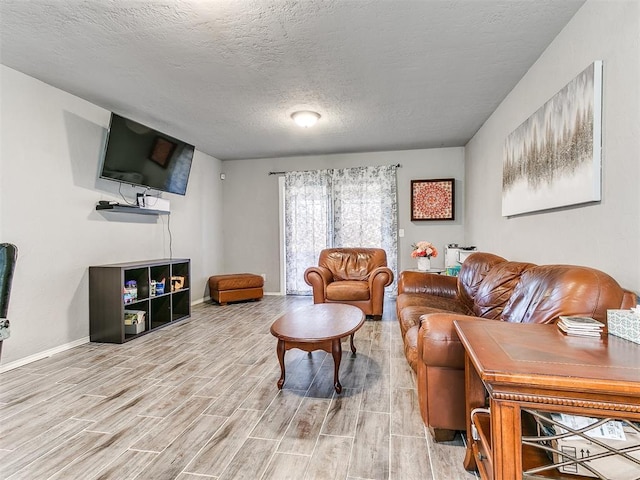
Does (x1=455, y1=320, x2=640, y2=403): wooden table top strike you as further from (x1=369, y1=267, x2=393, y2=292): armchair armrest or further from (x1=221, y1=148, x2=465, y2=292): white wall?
(x1=221, y1=148, x2=465, y2=292): white wall

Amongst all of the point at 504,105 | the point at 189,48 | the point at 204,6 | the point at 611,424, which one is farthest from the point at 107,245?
the point at 504,105

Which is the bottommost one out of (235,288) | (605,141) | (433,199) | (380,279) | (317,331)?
(235,288)

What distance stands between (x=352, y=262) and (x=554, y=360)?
3700 millimetres

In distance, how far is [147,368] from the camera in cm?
258

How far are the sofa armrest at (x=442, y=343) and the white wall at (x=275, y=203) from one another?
3.81m

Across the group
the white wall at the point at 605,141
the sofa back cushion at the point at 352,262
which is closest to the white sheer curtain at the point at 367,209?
the sofa back cushion at the point at 352,262

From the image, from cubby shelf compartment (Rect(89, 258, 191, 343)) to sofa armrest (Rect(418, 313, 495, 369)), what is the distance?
2.99 m

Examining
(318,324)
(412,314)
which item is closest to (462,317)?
(412,314)

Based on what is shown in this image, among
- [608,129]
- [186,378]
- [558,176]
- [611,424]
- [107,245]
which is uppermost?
[608,129]

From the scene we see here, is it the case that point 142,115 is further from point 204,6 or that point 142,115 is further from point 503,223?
point 503,223

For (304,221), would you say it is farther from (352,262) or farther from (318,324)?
(318,324)

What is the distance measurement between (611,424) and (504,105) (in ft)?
10.2

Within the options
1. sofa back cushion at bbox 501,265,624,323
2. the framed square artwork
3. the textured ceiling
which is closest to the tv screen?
the textured ceiling

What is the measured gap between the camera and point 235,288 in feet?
16.3
